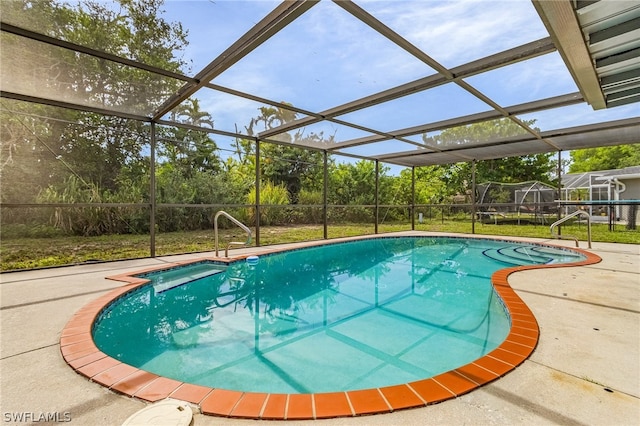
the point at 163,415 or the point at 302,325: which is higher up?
the point at 163,415

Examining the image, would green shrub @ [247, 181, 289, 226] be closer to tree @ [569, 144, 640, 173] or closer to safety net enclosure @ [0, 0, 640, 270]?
safety net enclosure @ [0, 0, 640, 270]

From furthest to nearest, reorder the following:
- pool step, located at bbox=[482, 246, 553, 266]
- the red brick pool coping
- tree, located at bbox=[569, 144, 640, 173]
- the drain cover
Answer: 1. tree, located at bbox=[569, 144, 640, 173]
2. pool step, located at bbox=[482, 246, 553, 266]
3. the red brick pool coping
4. the drain cover

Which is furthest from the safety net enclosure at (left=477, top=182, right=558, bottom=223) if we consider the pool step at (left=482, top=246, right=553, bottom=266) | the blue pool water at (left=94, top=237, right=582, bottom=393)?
the blue pool water at (left=94, top=237, right=582, bottom=393)

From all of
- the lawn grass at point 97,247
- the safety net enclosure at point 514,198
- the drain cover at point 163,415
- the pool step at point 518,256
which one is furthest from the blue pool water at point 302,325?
the safety net enclosure at point 514,198

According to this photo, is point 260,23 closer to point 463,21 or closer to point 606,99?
point 463,21

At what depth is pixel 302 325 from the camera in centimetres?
296

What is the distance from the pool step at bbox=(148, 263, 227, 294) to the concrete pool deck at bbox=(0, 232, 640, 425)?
0.87 meters

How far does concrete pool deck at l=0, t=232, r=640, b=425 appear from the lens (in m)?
1.29

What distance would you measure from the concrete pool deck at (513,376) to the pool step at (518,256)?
113 inches

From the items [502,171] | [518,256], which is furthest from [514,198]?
[518,256]

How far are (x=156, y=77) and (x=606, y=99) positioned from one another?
21.4 feet

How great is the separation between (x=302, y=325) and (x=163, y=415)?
1801 mm

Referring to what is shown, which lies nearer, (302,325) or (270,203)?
(302,325)

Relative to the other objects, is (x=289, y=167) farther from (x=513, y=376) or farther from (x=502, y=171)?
(x=502, y=171)
